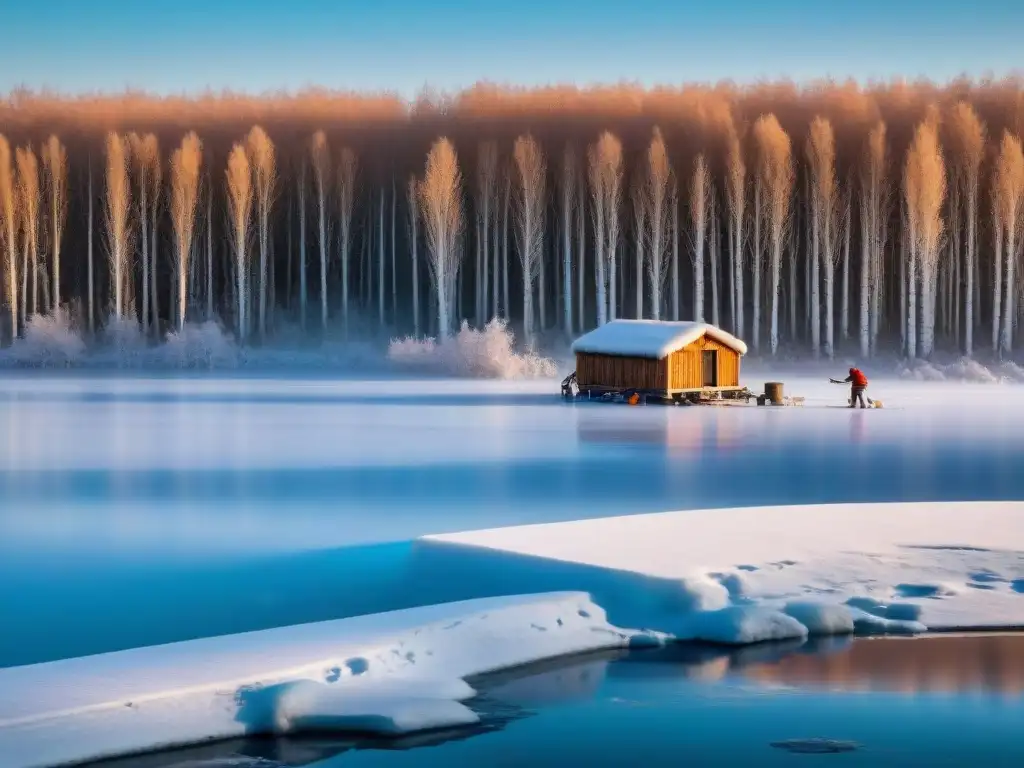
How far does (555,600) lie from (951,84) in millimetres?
69703

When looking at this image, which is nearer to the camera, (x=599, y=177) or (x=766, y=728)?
(x=766, y=728)

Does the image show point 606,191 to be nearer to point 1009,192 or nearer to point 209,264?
point 1009,192

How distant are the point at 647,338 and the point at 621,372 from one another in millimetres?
1086

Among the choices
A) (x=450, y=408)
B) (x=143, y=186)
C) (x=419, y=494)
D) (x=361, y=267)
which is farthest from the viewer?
(x=361, y=267)

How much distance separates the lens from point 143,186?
5259cm

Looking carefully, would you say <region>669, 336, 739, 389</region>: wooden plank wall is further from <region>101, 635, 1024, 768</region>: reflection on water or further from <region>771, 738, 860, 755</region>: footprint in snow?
<region>771, 738, 860, 755</region>: footprint in snow

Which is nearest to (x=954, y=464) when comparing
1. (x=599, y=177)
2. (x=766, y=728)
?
(x=766, y=728)

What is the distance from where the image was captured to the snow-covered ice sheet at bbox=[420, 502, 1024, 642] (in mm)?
9148

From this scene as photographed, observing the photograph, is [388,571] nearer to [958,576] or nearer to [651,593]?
[651,593]

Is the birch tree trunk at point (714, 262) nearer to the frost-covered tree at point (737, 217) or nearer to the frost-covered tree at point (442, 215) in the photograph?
the frost-covered tree at point (737, 217)

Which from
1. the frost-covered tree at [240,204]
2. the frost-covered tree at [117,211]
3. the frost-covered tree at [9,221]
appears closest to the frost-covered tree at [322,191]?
the frost-covered tree at [240,204]

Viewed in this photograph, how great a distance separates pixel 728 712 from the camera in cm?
742

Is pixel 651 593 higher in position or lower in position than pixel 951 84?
lower

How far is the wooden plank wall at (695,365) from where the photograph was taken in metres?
29.9
